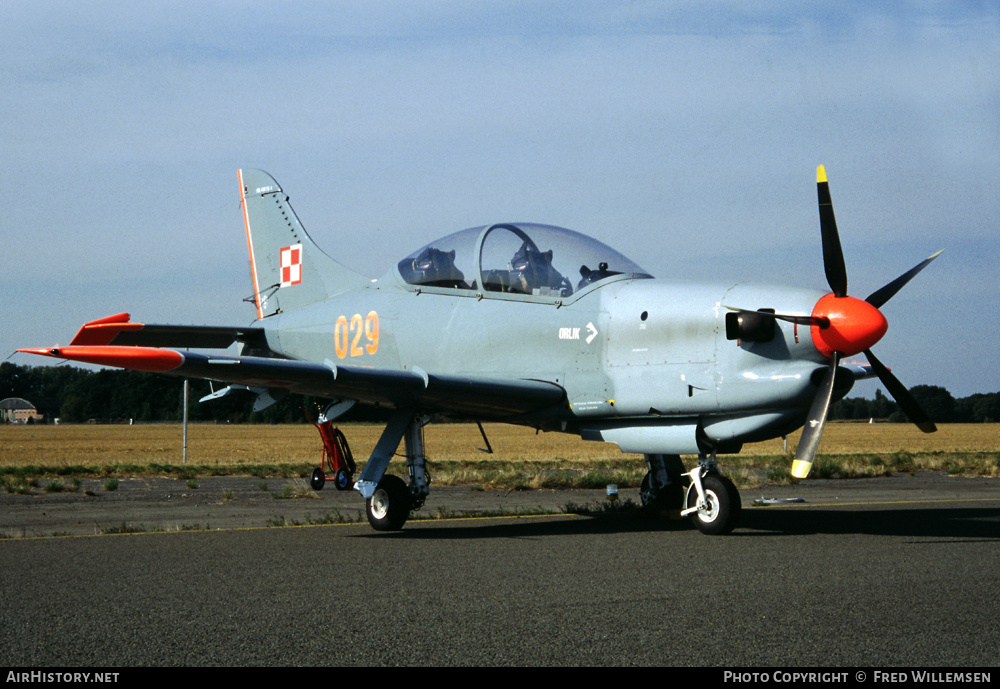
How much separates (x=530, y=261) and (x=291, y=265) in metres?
5.51

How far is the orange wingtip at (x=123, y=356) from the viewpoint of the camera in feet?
28.5

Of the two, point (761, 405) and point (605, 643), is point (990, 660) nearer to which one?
point (605, 643)

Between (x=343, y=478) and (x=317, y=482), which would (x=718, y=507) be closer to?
(x=343, y=478)

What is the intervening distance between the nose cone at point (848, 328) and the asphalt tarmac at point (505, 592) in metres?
1.83

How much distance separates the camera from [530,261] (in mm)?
10977

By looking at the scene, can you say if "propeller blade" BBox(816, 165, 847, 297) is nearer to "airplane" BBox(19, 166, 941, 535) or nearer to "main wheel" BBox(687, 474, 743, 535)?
"airplane" BBox(19, 166, 941, 535)

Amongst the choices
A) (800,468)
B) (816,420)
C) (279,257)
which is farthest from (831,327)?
(279,257)

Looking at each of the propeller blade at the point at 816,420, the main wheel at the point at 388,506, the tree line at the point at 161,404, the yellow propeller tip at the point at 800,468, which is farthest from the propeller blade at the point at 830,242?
the tree line at the point at 161,404

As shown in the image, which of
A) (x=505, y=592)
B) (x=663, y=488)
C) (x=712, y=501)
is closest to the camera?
(x=505, y=592)

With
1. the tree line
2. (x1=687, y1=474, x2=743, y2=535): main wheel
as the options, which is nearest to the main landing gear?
(x1=687, y1=474, x2=743, y2=535): main wheel

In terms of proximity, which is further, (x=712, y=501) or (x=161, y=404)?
(x=161, y=404)

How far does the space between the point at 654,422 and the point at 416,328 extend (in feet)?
11.0

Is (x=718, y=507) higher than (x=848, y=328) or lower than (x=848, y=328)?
lower
